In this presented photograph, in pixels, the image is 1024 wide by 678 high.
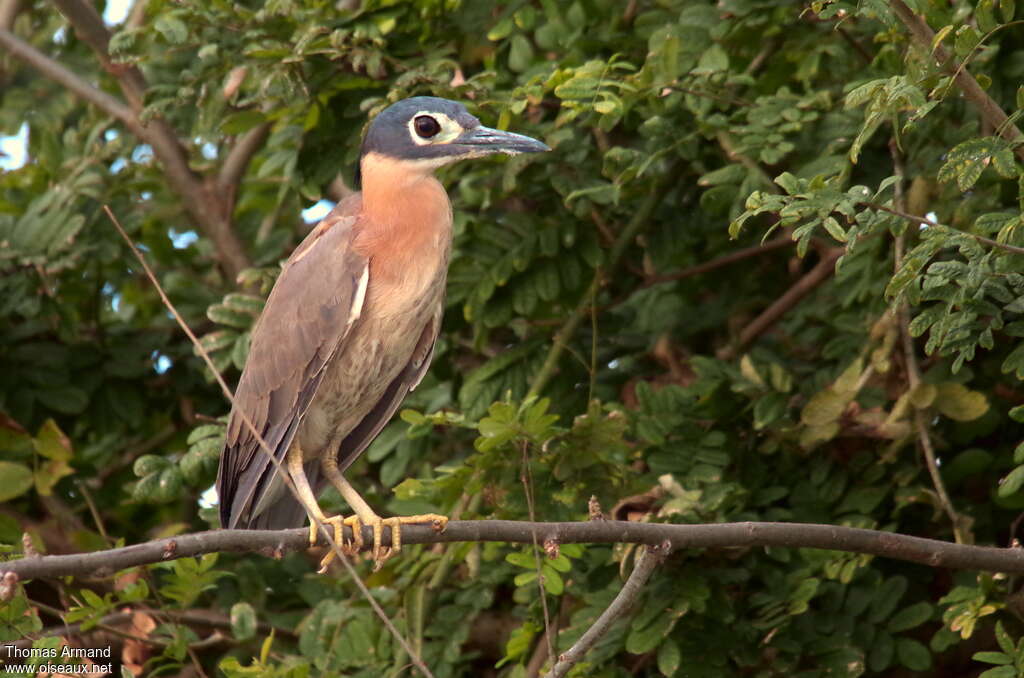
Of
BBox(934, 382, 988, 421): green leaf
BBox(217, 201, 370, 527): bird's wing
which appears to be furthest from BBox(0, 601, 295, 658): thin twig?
BBox(934, 382, 988, 421): green leaf

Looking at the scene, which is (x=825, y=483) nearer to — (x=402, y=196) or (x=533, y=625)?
(x=533, y=625)

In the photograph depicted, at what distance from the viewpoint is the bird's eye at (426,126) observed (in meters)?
3.94

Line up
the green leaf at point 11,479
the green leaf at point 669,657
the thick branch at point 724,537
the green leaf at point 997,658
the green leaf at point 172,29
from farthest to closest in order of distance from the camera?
1. the green leaf at point 11,479
2. the green leaf at point 172,29
3. the green leaf at point 669,657
4. the green leaf at point 997,658
5. the thick branch at point 724,537

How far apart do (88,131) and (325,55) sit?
1725mm

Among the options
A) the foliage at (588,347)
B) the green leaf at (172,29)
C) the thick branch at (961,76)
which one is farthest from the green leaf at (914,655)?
the green leaf at (172,29)

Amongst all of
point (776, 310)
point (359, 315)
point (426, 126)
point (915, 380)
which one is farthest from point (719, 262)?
point (359, 315)

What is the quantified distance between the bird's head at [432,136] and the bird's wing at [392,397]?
49cm

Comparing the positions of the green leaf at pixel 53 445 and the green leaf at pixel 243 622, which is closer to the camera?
the green leaf at pixel 243 622

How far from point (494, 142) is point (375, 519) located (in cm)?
120

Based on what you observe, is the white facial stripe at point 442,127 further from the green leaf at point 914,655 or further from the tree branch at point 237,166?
the green leaf at point 914,655

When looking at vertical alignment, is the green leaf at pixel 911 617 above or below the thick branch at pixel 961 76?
below

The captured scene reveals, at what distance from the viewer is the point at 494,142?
380cm

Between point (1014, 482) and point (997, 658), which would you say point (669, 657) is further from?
point (1014, 482)

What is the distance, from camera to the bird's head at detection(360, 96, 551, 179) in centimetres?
381
